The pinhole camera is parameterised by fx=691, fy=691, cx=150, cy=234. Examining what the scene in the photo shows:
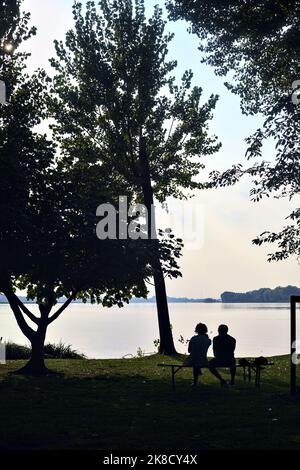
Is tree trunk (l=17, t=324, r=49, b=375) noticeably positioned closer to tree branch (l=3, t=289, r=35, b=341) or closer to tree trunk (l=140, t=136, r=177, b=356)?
tree branch (l=3, t=289, r=35, b=341)

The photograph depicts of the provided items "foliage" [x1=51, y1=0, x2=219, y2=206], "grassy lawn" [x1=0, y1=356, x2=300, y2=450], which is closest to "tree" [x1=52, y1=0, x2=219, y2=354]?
"foliage" [x1=51, y1=0, x2=219, y2=206]

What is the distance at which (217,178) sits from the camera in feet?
81.6

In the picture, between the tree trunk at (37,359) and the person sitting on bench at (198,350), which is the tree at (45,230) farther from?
the person sitting on bench at (198,350)

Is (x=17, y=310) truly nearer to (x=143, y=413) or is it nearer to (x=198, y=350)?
(x=198, y=350)

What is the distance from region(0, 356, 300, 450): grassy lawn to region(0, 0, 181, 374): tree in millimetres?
3453

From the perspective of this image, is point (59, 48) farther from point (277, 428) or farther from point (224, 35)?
point (277, 428)

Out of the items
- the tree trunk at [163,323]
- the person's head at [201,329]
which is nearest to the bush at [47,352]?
the tree trunk at [163,323]

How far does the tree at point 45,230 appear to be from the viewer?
75.5 feet

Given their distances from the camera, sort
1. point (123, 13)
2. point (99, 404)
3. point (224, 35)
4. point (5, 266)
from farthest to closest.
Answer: point (123, 13)
point (224, 35)
point (5, 266)
point (99, 404)

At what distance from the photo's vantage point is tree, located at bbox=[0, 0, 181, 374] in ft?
75.5

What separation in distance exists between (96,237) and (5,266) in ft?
10.8

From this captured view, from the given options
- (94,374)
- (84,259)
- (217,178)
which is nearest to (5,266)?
(84,259)

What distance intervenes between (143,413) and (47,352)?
22301mm
